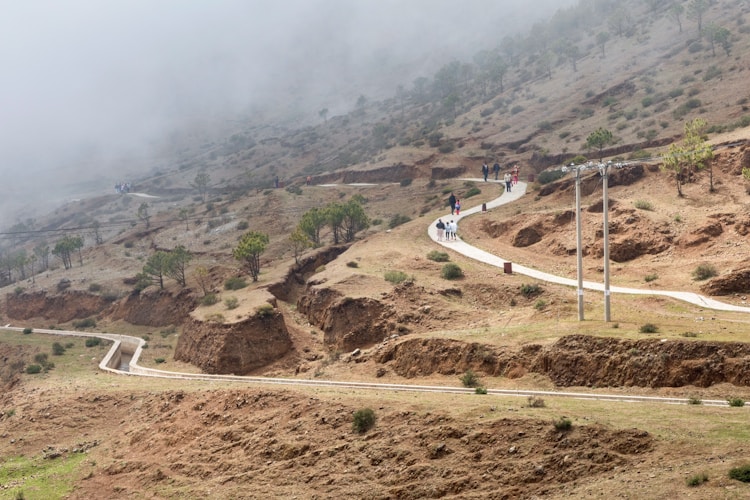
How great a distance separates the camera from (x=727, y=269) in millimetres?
36969

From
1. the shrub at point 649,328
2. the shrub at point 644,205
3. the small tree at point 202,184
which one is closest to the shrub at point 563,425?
the shrub at point 649,328

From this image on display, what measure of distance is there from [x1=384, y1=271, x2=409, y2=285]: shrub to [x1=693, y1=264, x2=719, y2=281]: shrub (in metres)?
16.0

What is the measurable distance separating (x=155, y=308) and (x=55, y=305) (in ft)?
50.2

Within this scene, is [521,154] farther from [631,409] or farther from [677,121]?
[631,409]

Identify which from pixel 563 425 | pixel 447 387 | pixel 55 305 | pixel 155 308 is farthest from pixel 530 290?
pixel 55 305

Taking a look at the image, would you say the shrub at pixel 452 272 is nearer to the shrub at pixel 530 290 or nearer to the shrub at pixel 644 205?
the shrub at pixel 530 290

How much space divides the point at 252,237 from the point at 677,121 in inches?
1661

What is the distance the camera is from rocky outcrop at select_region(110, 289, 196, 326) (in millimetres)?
64375

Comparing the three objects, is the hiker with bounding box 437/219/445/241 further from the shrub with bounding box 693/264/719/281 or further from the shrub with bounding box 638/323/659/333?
the shrub with bounding box 638/323/659/333

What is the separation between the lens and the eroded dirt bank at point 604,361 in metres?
24.6

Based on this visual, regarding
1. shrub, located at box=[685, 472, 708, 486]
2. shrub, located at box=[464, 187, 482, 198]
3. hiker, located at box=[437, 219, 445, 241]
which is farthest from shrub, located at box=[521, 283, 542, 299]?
shrub, located at box=[464, 187, 482, 198]

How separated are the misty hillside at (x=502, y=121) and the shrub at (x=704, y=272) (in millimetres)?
25348

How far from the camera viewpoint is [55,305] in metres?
75.6

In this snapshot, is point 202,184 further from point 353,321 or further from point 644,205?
point 644,205
